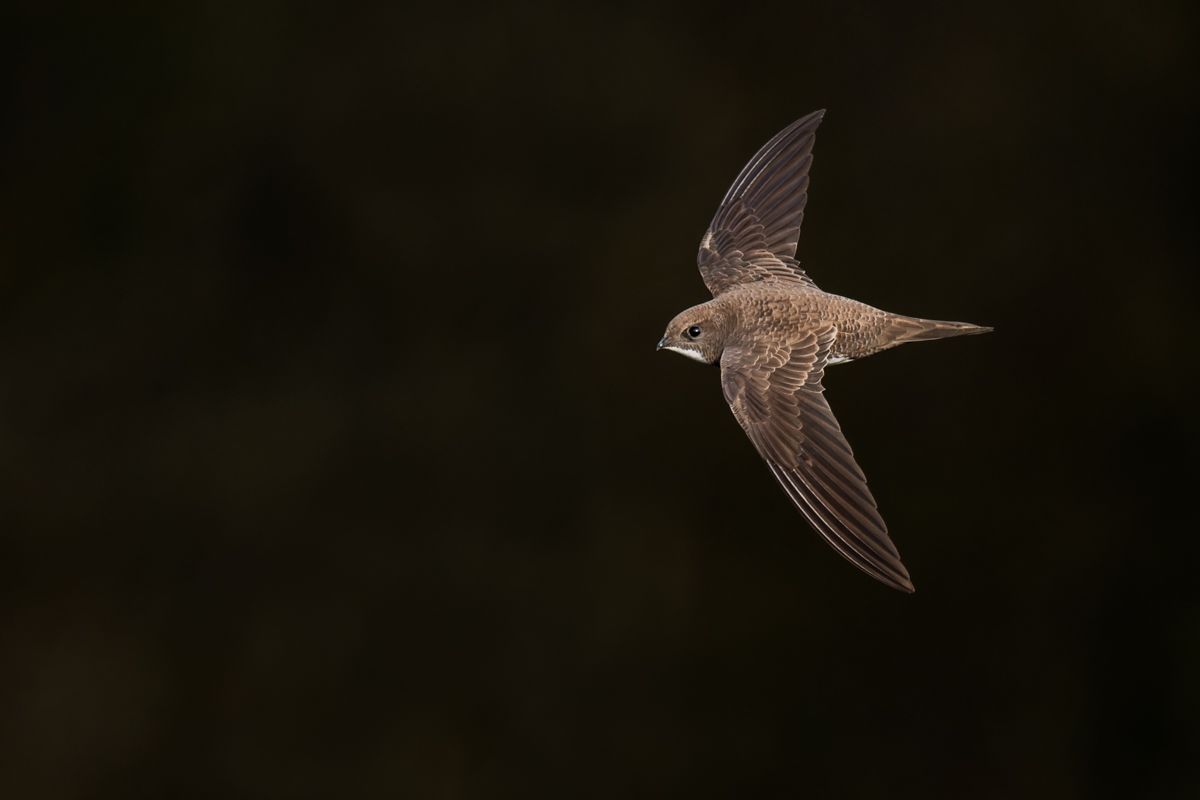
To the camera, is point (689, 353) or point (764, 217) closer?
point (689, 353)

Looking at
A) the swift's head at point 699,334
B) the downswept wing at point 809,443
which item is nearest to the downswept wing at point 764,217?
the swift's head at point 699,334

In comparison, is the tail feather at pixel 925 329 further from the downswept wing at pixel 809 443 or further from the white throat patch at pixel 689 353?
the white throat patch at pixel 689 353

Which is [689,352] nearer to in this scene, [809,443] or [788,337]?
[788,337]

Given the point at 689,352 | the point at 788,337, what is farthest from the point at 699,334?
the point at 788,337

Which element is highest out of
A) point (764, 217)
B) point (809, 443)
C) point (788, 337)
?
point (764, 217)

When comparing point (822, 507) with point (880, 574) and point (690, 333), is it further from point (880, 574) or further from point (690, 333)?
point (690, 333)

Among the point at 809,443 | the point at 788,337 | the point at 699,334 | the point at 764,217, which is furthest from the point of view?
the point at 764,217

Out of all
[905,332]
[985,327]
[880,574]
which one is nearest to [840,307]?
[905,332]
